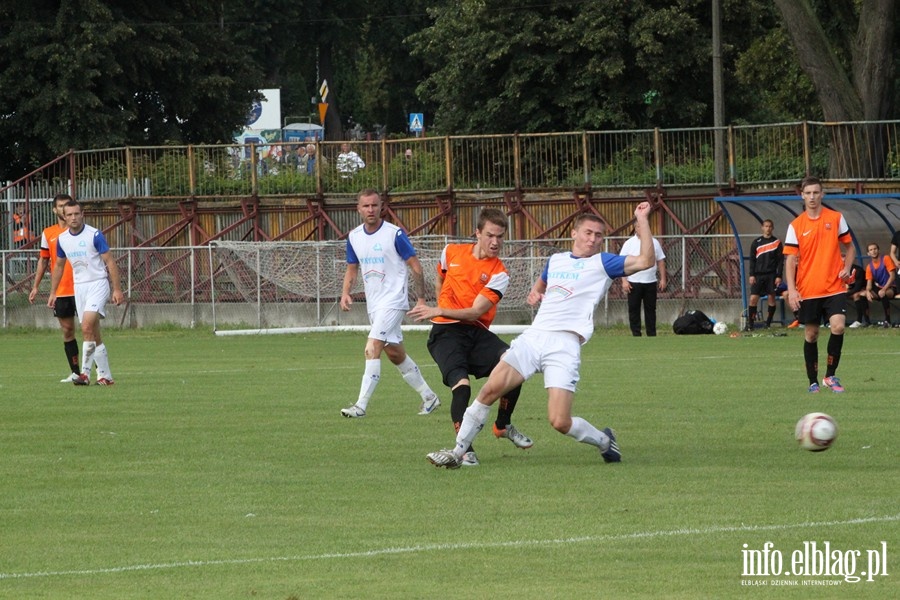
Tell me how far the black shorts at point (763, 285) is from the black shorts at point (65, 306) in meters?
13.3

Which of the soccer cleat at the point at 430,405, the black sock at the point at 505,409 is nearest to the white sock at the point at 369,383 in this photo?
the soccer cleat at the point at 430,405

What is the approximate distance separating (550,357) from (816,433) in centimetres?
182

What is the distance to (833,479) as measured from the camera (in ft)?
33.6

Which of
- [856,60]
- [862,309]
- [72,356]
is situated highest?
[856,60]

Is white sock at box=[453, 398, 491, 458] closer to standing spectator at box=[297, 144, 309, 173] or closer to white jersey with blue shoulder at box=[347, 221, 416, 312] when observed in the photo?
white jersey with blue shoulder at box=[347, 221, 416, 312]

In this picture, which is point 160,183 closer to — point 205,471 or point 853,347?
point 853,347

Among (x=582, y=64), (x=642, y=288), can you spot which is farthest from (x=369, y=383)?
(x=582, y=64)

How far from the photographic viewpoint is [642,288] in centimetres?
2731

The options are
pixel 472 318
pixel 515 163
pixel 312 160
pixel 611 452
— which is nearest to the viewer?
pixel 611 452

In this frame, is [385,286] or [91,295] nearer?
[385,286]

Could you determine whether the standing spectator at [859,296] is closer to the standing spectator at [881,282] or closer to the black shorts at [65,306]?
the standing spectator at [881,282]

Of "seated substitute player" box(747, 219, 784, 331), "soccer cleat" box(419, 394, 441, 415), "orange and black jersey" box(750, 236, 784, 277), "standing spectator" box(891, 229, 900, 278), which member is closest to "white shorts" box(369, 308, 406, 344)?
"soccer cleat" box(419, 394, 441, 415)

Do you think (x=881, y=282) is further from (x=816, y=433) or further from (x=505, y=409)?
(x=816, y=433)

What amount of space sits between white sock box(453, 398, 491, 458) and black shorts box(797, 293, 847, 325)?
6.07 m
